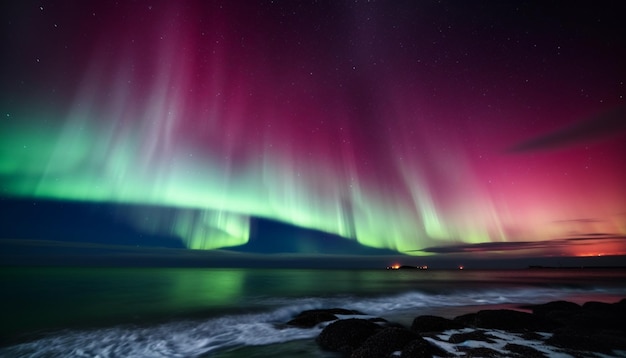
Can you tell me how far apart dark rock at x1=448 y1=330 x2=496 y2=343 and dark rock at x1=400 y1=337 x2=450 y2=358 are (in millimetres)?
1642

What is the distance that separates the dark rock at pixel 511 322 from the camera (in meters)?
13.2

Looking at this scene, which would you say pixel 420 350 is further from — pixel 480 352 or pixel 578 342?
pixel 578 342

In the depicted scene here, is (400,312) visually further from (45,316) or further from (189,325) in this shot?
(45,316)

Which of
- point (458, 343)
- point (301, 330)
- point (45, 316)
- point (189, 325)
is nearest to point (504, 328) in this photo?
point (458, 343)

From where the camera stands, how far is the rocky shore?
9.71 metres

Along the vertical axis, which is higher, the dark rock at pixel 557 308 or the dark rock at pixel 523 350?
the dark rock at pixel 557 308

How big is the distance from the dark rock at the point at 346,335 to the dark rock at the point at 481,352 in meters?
3.05

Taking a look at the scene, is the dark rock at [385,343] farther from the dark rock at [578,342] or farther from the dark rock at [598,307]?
the dark rock at [598,307]

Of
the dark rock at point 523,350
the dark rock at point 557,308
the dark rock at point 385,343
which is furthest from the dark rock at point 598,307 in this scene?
the dark rock at point 385,343

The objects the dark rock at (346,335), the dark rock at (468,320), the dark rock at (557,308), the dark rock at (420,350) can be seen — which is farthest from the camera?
the dark rock at (557,308)

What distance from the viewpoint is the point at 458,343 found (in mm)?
10680

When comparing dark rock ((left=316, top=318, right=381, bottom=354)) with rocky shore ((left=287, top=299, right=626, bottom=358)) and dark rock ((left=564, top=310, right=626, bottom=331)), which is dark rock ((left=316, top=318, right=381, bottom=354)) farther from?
dark rock ((left=564, top=310, right=626, bottom=331))

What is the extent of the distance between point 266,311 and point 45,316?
47.3ft

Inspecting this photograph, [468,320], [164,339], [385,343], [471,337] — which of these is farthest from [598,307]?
[164,339]
